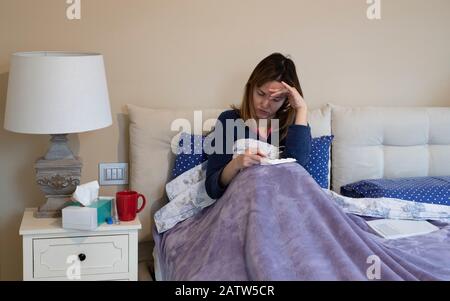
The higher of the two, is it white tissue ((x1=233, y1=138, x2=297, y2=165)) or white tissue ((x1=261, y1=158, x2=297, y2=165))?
white tissue ((x1=233, y1=138, x2=297, y2=165))

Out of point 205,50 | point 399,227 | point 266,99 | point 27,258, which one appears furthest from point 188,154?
point 399,227

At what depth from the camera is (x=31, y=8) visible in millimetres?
2434

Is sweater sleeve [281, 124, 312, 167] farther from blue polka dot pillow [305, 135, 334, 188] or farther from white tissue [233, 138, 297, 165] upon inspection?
blue polka dot pillow [305, 135, 334, 188]

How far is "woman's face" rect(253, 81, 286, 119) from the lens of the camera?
2.34 metres

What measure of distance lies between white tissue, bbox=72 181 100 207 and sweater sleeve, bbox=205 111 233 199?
0.43m

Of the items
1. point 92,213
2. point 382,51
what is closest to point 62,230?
point 92,213

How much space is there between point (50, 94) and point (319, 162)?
1.14m

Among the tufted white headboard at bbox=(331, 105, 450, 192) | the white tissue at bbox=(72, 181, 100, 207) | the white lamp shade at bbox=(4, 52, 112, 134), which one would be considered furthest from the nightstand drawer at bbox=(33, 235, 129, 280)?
the tufted white headboard at bbox=(331, 105, 450, 192)

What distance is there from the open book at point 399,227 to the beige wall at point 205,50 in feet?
2.43

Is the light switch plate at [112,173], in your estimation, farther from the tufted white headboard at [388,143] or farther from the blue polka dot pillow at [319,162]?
the tufted white headboard at [388,143]

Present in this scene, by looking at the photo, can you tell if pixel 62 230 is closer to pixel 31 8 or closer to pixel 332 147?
pixel 31 8

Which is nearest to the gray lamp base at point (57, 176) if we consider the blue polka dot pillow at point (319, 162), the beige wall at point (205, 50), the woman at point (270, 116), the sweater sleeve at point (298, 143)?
the beige wall at point (205, 50)

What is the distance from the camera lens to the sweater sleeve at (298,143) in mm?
2312

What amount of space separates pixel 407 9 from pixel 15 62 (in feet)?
6.06
